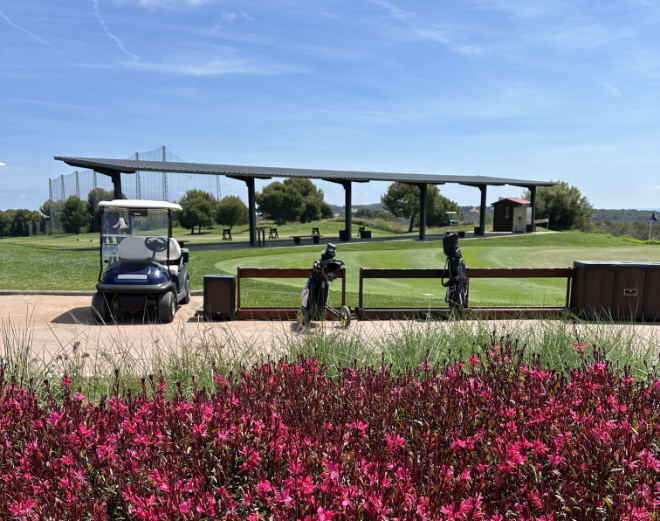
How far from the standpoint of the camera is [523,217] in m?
47.0

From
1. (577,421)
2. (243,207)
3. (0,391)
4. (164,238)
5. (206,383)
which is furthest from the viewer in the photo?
(243,207)

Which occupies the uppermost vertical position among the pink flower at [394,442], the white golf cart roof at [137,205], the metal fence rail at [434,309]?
the white golf cart roof at [137,205]

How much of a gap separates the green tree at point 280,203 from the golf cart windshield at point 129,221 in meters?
49.5

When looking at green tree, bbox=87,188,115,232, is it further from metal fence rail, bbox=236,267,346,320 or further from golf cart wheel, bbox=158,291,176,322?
golf cart wheel, bbox=158,291,176,322

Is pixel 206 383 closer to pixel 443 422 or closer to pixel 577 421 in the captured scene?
pixel 443 422

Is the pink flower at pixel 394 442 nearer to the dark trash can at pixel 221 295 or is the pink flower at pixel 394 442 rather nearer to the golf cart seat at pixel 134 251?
the dark trash can at pixel 221 295

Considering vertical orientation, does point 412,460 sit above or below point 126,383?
above

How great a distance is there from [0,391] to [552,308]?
9.03 meters

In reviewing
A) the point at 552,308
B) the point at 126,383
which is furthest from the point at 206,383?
the point at 552,308

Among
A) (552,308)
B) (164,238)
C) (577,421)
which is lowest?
(552,308)

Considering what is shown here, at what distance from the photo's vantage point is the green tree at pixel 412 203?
6134 centimetres

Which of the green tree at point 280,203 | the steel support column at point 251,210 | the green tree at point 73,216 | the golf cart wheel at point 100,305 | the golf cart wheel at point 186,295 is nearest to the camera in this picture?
the golf cart wheel at point 100,305

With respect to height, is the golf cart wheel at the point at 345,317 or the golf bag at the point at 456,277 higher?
the golf bag at the point at 456,277

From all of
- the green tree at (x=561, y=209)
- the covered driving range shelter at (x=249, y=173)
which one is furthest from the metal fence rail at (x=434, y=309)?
the green tree at (x=561, y=209)
